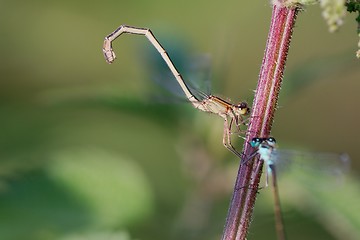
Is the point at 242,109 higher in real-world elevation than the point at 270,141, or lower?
higher

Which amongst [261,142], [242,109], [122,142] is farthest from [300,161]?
[122,142]

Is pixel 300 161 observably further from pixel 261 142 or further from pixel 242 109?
pixel 261 142

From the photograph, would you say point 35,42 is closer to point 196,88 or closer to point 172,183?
point 172,183

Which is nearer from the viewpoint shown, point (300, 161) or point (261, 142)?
point (261, 142)

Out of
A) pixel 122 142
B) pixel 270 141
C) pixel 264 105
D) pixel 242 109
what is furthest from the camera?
pixel 122 142

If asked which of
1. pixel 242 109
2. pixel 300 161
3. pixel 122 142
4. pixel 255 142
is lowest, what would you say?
pixel 255 142

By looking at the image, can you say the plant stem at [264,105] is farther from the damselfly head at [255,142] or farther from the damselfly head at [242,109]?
the damselfly head at [242,109]

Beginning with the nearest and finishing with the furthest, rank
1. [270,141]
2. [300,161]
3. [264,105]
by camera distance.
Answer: [264,105] → [270,141] → [300,161]
